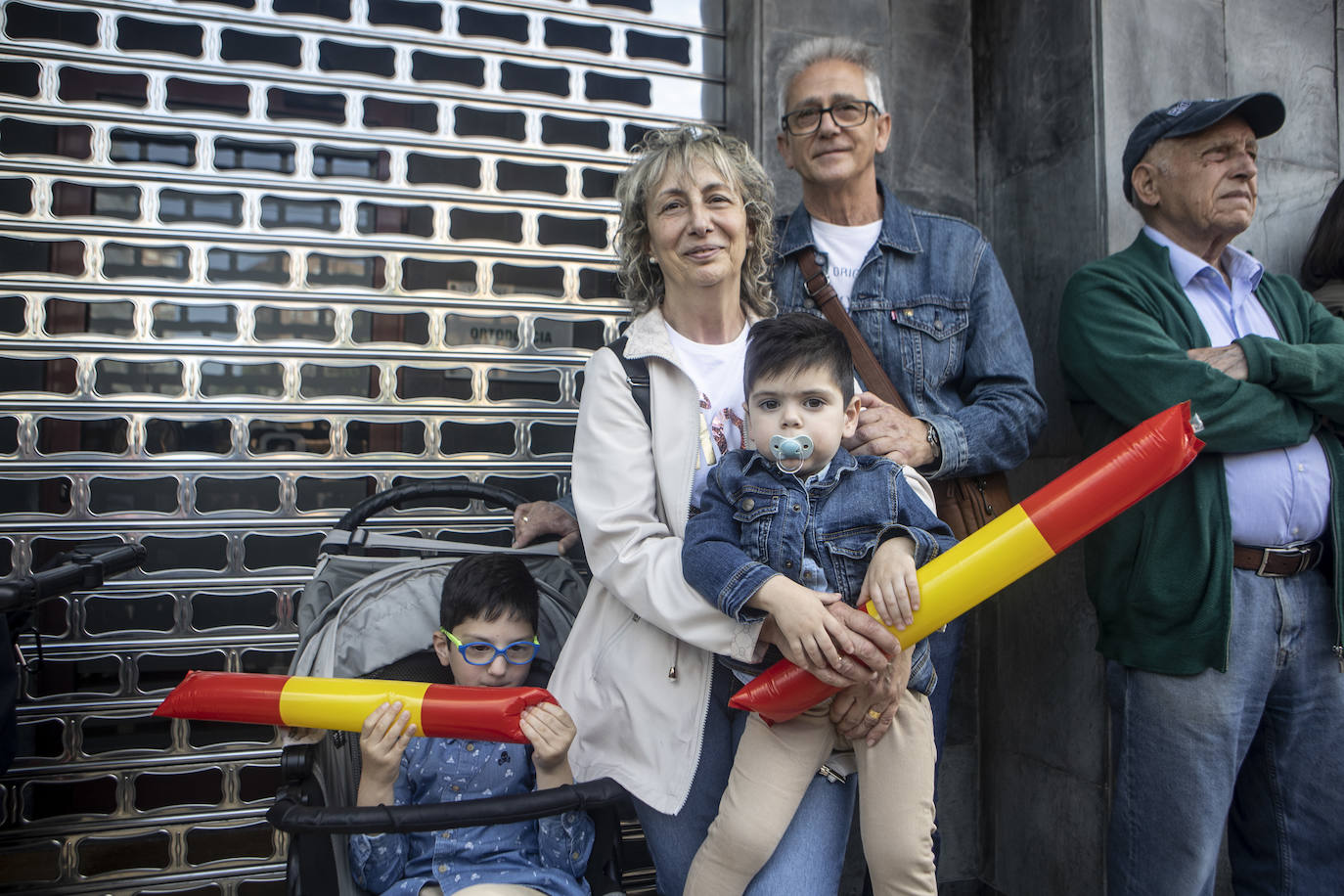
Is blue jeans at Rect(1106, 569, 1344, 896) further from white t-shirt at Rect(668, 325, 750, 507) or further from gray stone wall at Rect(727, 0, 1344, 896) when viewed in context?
white t-shirt at Rect(668, 325, 750, 507)

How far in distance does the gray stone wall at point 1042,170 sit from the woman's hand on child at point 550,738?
2.17 m

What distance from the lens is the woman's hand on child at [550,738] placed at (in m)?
1.92

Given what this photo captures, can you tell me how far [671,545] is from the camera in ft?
6.61

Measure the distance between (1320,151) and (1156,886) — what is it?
113 inches

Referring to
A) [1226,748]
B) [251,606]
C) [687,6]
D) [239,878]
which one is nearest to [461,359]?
[251,606]

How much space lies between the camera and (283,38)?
139 inches

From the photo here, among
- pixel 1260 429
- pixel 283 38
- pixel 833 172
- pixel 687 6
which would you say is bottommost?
pixel 1260 429

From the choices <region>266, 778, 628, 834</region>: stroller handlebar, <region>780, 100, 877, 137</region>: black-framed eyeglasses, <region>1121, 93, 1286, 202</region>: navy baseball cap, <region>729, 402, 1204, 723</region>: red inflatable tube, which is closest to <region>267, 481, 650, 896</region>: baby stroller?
<region>266, 778, 628, 834</region>: stroller handlebar

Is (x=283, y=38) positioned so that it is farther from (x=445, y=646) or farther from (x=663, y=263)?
(x=445, y=646)

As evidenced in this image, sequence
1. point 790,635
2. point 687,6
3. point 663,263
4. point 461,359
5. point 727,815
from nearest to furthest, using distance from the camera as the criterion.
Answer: point 790,635 → point 727,815 → point 663,263 → point 461,359 → point 687,6

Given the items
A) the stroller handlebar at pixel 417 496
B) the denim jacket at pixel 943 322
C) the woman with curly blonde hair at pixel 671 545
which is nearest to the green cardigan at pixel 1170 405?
the denim jacket at pixel 943 322

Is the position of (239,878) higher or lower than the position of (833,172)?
lower

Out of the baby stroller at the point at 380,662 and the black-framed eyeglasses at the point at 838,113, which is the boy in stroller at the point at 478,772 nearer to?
the baby stroller at the point at 380,662

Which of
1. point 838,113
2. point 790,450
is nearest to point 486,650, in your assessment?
point 790,450
